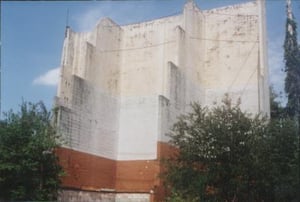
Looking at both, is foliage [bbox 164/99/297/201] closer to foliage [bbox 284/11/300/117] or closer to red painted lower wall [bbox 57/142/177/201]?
foliage [bbox 284/11/300/117]

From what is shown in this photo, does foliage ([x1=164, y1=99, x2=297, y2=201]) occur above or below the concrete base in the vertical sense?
above

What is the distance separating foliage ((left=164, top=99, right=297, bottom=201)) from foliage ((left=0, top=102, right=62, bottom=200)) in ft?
20.1

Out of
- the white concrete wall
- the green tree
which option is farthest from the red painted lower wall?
the green tree

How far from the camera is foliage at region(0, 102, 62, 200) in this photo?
20.6 meters

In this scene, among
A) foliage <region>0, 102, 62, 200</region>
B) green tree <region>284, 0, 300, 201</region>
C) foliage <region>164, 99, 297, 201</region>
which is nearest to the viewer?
foliage <region>164, 99, 297, 201</region>

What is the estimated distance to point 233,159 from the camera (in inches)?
728

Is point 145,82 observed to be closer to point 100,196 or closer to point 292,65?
point 100,196

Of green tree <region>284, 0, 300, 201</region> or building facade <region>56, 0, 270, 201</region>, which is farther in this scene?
building facade <region>56, 0, 270, 201</region>

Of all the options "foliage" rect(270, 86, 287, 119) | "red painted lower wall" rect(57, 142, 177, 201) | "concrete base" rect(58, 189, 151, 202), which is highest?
"foliage" rect(270, 86, 287, 119)

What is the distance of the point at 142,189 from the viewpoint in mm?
26891

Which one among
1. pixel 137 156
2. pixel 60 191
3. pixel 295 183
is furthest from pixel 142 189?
pixel 295 183

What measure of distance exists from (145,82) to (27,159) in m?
11.4

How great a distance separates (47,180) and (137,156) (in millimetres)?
7668

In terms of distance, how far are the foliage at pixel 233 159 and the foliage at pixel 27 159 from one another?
20.1ft
